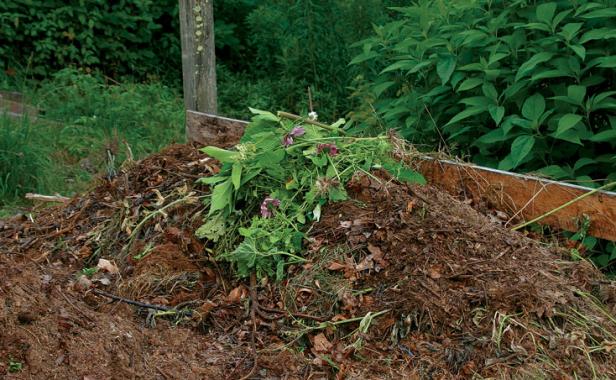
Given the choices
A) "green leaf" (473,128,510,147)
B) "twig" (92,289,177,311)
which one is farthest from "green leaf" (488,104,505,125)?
"twig" (92,289,177,311)

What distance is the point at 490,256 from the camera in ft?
11.6

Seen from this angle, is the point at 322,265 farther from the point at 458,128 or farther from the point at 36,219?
the point at 36,219

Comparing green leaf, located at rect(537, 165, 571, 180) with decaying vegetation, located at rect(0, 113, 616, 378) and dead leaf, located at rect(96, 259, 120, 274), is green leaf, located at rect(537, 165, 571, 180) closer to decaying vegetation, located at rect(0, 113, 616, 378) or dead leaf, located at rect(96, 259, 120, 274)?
Result: decaying vegetation, located at rect(0, 113, 616, 378)

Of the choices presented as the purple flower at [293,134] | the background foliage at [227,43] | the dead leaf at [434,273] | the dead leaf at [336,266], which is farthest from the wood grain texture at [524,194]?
the background foliage at [227,43]

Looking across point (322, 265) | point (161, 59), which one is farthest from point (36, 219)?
point (161, 59)

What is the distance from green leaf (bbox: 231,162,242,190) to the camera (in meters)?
3.77

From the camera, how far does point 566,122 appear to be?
3857mm

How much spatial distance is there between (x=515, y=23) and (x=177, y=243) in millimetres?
2002

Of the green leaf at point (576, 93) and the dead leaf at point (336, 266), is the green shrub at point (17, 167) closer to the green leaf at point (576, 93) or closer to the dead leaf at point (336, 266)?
the dead leaf at point (336, 266)

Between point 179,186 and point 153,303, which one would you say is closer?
point 153,303

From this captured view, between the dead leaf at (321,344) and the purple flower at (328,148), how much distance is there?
0.90 m

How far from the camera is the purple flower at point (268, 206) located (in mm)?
3717

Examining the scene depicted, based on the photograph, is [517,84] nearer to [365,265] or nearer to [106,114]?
Result: [365,265]

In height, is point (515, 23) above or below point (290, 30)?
above
